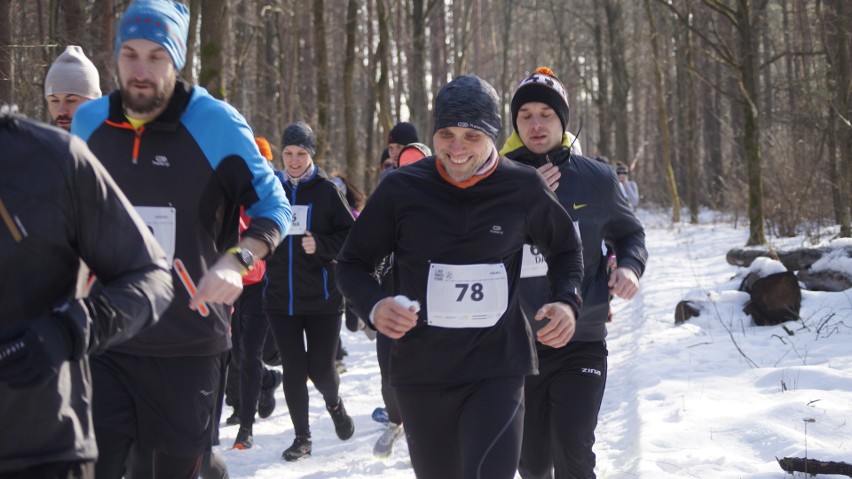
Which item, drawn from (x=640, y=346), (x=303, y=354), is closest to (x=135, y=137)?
(x=303, y=354)

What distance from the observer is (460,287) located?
A: 140 inches

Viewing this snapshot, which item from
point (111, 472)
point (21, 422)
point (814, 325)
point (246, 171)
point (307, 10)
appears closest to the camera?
point (21, 422)

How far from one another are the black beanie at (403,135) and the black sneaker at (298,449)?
8.95 feet

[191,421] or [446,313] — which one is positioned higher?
[446,313]

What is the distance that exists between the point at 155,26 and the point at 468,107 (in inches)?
47.6

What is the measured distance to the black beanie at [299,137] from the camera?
6.91 metres

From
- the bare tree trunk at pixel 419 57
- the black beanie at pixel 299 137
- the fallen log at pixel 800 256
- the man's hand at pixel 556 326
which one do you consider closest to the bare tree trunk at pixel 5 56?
the black beanie at pixel 299 137

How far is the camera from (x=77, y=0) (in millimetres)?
13023

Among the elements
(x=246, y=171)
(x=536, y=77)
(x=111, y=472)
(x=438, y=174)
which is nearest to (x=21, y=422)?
(x=111, y=472)

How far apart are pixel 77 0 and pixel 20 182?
11.9 meters

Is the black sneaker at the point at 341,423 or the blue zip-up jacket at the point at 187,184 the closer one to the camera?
the blue zip-up jacket at the point at 187,184

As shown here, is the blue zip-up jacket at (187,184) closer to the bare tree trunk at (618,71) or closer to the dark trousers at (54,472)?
the dark trousers at (54,472)

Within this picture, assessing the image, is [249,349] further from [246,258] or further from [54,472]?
[54,472]

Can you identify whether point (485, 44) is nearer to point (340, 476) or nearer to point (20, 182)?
point (340, 476)
